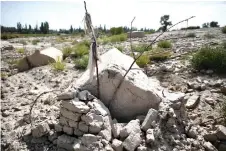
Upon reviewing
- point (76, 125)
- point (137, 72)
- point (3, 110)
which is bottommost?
point (3, 110)

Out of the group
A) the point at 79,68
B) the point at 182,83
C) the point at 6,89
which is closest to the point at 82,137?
the point at 182,83

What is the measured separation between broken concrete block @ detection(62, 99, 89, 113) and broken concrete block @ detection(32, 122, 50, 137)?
0.54m

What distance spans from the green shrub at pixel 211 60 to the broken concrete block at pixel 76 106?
4489mm

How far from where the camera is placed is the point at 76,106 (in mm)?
3584

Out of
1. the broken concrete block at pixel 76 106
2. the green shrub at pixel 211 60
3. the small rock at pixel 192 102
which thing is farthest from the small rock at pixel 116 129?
the green shrub at pixel 211 60

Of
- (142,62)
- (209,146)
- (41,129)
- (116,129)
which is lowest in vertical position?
(209,146)

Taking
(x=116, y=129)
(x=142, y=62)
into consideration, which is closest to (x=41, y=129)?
(x=116, y=129)

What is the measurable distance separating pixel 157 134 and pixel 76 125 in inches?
49.5

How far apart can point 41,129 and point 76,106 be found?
82 cm

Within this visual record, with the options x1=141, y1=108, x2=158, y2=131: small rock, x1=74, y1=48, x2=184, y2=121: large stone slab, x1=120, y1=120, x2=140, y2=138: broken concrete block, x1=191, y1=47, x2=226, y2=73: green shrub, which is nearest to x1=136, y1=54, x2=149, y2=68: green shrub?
x1=191, y1=47, x2=226, y2=73: green shrub

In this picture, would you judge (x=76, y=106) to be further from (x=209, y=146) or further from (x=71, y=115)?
(x=209, y=146)

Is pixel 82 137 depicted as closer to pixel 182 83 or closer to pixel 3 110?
pixel 3 110

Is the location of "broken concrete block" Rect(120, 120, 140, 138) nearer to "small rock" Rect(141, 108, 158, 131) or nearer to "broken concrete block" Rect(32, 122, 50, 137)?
"small rock" Rect(141, 108, 158, 131)

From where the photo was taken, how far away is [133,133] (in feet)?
11.4
